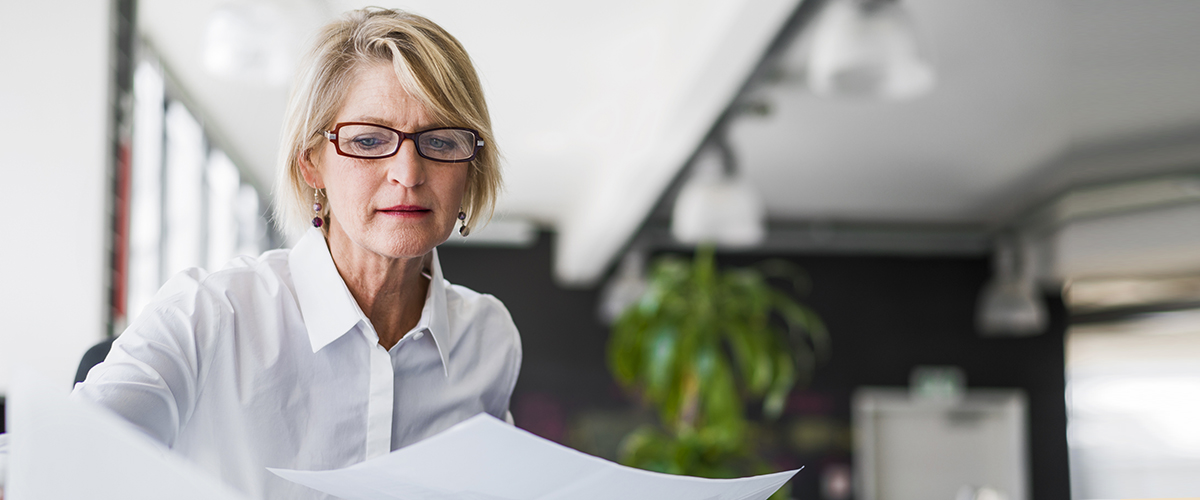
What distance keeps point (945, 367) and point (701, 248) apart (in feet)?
9.08

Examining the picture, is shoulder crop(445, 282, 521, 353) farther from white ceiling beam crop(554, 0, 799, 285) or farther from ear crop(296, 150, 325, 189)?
white ceiling beam crop(554, 0, 799, 285)

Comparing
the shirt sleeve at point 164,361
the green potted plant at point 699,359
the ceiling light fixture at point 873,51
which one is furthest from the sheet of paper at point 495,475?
the green potted plant at point 699,359

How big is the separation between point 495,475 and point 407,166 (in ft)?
0.97

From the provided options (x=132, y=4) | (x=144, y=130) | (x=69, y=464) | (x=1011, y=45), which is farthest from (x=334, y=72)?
(x=1011, y=45)

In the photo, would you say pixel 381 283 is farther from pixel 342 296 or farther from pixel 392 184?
pixel 392 184

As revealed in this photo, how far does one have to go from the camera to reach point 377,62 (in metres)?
0.75

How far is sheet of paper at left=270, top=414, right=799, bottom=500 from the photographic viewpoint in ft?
1.56

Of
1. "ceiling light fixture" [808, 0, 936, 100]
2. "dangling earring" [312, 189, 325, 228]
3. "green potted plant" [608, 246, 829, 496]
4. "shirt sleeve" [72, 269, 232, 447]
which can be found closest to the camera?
"shirt sleeve" [72, 269, 232, 447]

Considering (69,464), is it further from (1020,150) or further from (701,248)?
(701,248)

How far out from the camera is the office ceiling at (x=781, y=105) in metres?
1.35

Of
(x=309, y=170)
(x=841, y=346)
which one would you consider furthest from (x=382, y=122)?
(x=841, y=346)

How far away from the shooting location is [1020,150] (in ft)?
18.9

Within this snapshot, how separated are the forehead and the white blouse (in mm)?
159

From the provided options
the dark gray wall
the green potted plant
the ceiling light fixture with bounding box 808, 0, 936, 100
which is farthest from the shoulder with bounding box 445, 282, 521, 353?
the dark gray wall
